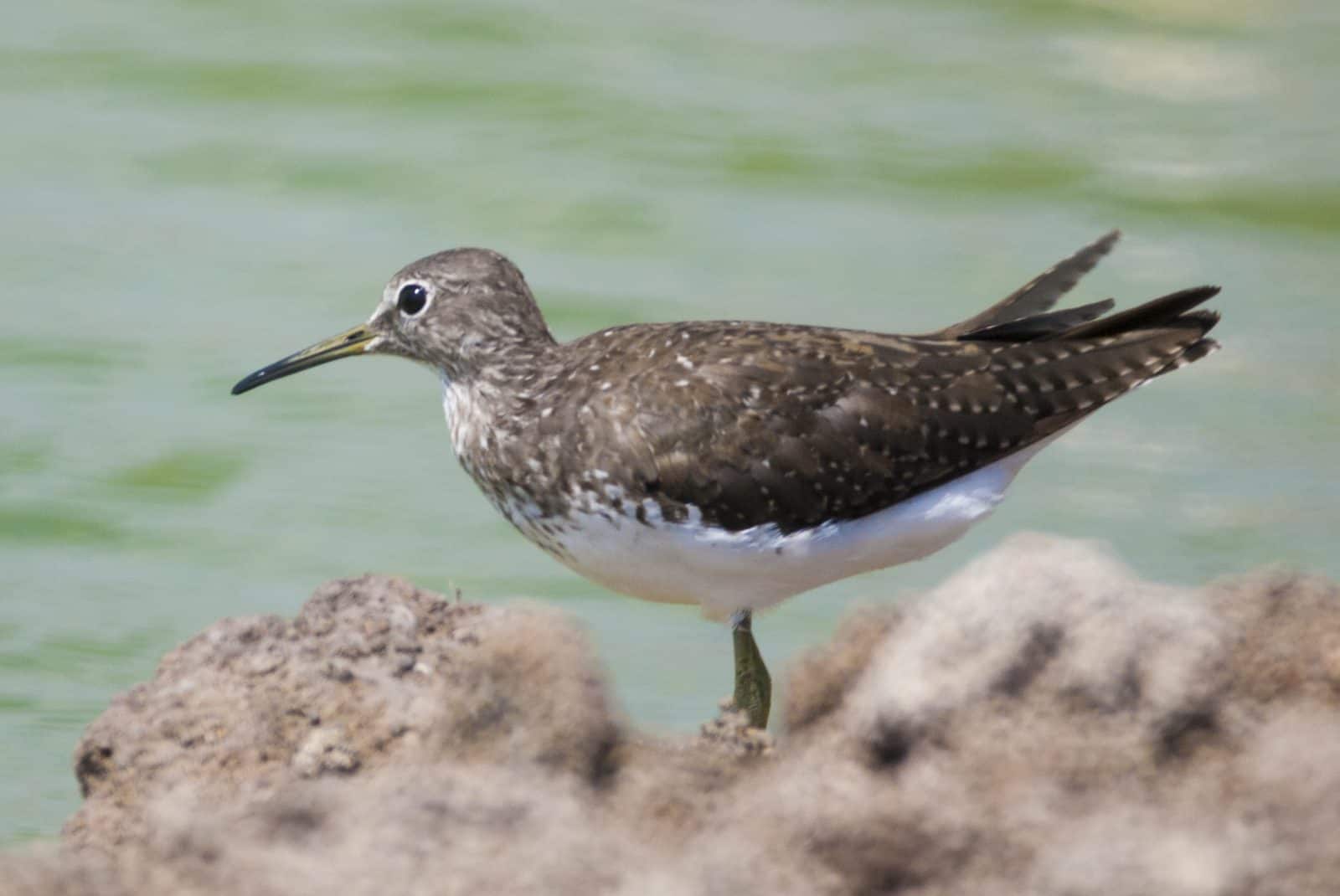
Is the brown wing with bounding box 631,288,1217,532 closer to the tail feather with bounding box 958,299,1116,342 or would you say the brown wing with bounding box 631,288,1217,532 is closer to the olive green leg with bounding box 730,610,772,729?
the tail feather with bounding box 958,299,1116,342

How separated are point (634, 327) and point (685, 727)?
76.0 inches

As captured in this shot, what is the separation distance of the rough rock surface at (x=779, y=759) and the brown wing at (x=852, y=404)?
93cm

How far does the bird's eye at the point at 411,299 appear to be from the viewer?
7.63m

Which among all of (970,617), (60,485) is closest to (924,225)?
(60,485)

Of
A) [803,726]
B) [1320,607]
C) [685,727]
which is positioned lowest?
[685,727]

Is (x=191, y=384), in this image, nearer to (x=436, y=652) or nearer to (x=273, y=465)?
(x=273, y=465)

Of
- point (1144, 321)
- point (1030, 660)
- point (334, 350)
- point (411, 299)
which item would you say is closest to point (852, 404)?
point (1144, 321)

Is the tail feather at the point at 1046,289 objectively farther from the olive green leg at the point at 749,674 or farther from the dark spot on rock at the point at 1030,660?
the dark spot on rock at the point at 1030,660

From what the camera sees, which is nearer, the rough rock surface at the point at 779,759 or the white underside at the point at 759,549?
the rough rock surface at the point at 779,759

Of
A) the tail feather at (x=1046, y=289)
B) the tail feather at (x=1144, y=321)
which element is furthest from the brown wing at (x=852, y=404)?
the tail feather at (x=1046, y=289)

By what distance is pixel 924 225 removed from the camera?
13.8 meters

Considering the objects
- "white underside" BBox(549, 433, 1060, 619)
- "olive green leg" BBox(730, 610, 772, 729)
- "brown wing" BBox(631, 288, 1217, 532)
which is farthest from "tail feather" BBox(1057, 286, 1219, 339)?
"olive green leg" BBox(730, 610, 772, 729)

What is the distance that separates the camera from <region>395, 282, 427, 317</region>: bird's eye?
7.63 meters

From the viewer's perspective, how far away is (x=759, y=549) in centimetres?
688
